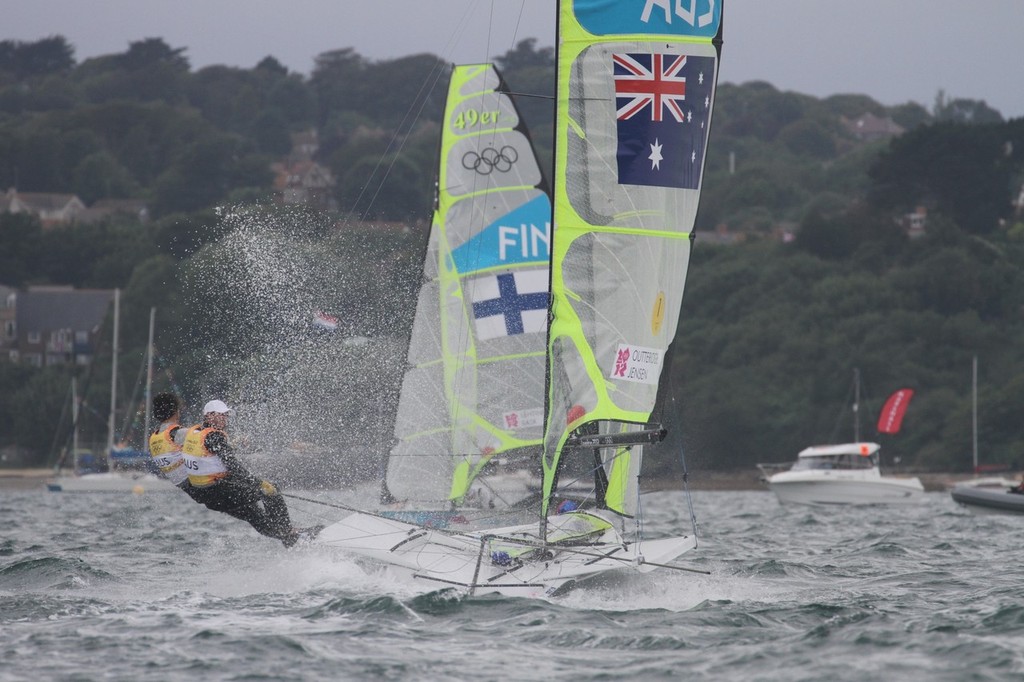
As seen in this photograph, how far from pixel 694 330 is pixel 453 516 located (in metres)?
45.3

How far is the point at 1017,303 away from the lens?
59.4 metres

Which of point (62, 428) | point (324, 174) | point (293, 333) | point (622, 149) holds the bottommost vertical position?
point (62, 428)

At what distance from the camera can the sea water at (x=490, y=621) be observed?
920cm

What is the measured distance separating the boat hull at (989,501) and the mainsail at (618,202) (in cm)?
1362

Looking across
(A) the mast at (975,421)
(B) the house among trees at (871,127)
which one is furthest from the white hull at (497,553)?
(B) the house among trees at (871,127)

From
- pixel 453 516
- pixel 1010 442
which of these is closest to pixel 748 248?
pixel 1010 442

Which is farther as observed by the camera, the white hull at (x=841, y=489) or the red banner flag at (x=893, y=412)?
the red banner flag at (x=893, y=412)

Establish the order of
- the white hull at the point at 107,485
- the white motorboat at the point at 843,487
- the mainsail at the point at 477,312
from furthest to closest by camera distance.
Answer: the white hull at the point at 107,485, the white motorboat at the point at 843,487, the mainsail at the point at 477,312

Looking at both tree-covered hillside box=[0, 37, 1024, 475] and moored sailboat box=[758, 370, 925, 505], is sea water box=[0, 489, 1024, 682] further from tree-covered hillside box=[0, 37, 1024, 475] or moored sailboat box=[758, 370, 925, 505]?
moored sailboat box=[758, 370, 925, 505]

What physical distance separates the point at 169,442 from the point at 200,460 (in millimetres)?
304

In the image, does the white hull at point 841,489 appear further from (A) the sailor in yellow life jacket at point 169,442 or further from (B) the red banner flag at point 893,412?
(A) the sailor in yellow life jacket at point 169,442

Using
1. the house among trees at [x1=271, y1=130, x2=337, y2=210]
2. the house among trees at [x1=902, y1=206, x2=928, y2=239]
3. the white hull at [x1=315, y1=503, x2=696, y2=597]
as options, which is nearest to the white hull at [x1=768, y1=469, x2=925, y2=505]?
the white hull at [x1=315, y1=503, x2=696, y2=597]

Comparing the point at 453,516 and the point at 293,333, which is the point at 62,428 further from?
the point at 453,516

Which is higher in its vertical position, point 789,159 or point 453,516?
point 789,159
